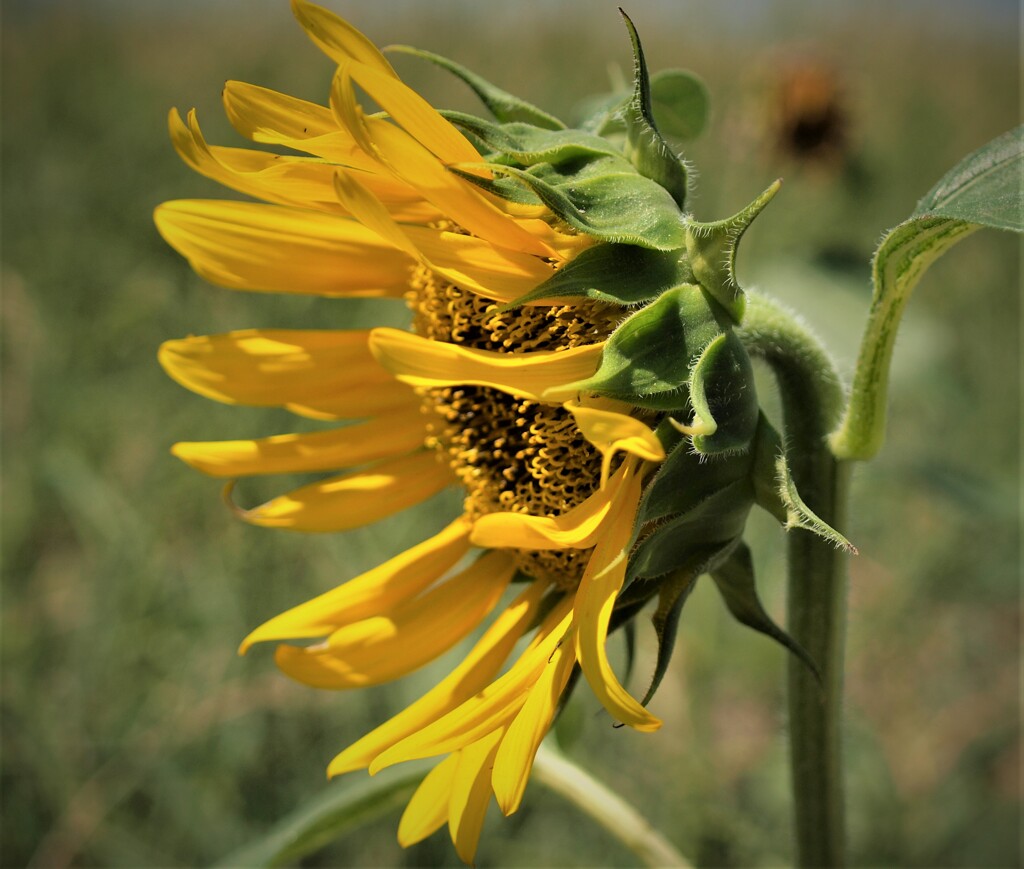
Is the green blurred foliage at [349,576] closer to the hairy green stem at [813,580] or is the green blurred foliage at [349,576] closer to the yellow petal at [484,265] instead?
the hairy green stem at [813,580]

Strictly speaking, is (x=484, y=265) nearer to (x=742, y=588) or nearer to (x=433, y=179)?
(x=433, y=179)

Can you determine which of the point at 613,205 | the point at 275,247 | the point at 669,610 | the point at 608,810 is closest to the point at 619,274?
the point at 613,205

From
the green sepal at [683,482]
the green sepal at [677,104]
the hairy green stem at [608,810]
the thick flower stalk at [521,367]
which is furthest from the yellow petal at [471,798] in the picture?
the green sepal at [677,104]

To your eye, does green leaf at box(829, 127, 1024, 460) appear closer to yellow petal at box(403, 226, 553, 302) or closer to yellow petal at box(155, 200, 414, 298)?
yellow petal at box(403, 226, 553, 302)

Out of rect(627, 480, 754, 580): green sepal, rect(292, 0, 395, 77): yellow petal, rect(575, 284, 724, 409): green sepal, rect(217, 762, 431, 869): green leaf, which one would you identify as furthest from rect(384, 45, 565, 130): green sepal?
rect(217, 762, 431, 869): green leaf

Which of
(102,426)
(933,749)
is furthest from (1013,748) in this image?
(102,426)
